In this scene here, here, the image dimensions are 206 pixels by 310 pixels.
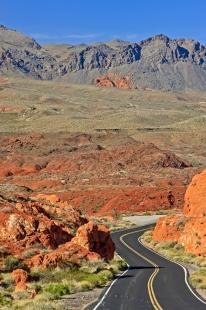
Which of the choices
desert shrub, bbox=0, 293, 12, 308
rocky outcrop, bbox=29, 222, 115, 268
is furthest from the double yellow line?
desert shrub, bbox=0, 293, 12, 308

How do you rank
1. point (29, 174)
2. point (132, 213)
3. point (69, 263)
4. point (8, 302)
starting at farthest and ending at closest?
point (29, 174)
point (132, 213)
point (69, 263)
point (8, 302)

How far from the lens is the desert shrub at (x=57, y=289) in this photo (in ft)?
90.8

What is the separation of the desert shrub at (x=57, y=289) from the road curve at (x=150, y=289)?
6.08ft

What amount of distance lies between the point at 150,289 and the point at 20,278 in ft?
21.2

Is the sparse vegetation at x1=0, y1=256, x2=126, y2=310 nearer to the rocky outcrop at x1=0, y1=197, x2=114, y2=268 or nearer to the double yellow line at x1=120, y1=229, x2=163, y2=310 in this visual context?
the rocky outcrop at x1=0, y1=197, x2=114, y2=268

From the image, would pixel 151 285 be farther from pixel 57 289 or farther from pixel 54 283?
pixel 57 289

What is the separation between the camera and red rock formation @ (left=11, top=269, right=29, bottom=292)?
28053 mm

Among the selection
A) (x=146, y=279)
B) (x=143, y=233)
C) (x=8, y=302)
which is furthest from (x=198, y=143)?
(x=8, y=302)

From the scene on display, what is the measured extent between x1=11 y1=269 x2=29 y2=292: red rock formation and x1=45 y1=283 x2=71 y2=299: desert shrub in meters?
1.11

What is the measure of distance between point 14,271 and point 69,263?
430 cm

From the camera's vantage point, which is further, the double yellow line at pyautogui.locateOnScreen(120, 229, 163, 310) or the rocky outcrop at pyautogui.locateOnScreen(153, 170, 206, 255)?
the rocky outcrop at pyautogui.locateOnScreen(153, 170, 206, 255)

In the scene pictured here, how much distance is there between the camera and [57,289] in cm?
2859

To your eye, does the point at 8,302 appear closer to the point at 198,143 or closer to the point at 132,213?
the point at 132,213

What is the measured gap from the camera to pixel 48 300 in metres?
25.9
